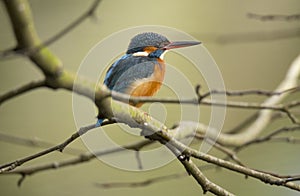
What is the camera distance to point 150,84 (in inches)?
35.1

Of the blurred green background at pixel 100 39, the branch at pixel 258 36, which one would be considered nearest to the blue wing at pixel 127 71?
the branch at pixel 258 36

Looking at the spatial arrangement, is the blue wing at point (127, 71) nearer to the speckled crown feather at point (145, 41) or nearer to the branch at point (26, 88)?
the speckled crown feather at point (145, 41)

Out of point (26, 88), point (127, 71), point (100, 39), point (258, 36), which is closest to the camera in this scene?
point (26, 88)

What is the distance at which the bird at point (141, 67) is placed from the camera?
32.5 inches

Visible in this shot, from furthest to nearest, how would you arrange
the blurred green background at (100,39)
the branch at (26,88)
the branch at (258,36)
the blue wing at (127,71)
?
the blurred green background at (100,39), the branch at (258,36), the blue wing at (127,71), the branch at (26,88)

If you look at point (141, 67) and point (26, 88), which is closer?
point (26, 88)

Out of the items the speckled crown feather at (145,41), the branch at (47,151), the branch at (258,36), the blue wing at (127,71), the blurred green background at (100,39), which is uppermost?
the speckled crown feather at (145,41)

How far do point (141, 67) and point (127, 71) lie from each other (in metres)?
0.05

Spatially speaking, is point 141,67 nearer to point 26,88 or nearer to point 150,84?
point 150,84

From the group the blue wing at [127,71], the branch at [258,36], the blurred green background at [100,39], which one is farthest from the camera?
the blurred green background at [100,39]

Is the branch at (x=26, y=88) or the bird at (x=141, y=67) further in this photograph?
the bird at (x=141, y=67)

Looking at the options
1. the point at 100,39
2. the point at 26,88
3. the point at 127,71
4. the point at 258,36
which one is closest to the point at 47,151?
the point at 26,88

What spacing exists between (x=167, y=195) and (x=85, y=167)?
1.25ft

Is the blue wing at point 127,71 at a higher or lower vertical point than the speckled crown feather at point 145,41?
lower
